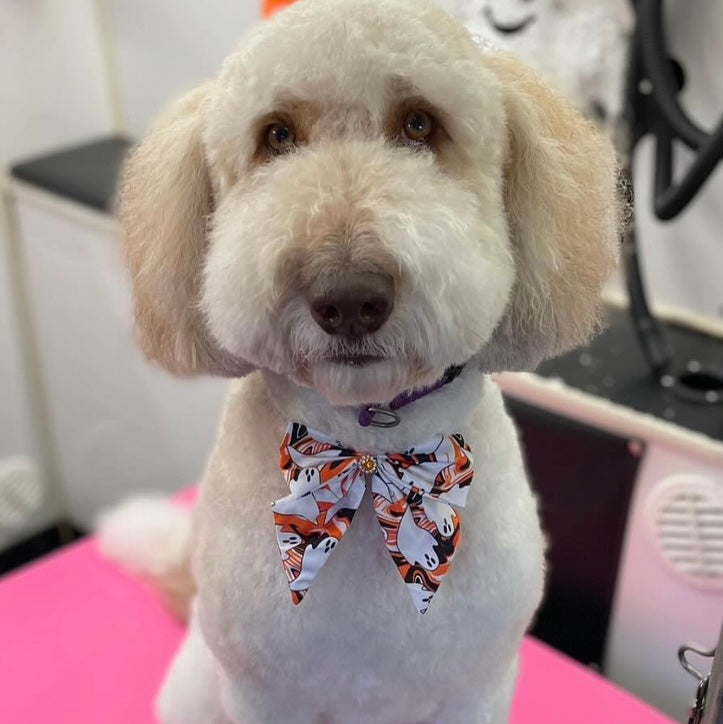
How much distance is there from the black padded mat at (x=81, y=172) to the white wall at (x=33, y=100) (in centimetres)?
5

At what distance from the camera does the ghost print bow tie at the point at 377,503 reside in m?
0.61

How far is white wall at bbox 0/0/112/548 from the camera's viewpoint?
65.0 inches

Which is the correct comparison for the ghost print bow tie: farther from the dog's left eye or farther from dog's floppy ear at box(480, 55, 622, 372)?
the dog's left eye

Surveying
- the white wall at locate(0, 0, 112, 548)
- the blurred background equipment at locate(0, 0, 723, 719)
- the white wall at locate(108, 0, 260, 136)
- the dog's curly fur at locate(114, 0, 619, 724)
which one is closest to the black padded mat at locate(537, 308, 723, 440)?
the blurred background equipment at locate(0, 0, 723, 719)

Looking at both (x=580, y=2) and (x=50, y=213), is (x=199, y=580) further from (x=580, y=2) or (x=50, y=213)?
(x=50, y=213)

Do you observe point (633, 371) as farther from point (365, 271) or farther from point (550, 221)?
point (365, 271)

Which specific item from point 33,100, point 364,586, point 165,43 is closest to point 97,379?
point 33,100

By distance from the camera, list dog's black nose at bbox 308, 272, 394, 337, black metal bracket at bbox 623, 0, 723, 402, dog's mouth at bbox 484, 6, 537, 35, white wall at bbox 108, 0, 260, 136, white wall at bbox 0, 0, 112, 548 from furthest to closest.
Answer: white wall at bbox 0, 0, 112, 548, white wall at bbox 108, 0, 260, 136, dog's mouth at bbox 484, 6, 537, 35, black metal bracket at bbox 623, 0, 723, 402, dog's black nose at bbox 308, 272, 394, 337

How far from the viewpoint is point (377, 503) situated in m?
0.62

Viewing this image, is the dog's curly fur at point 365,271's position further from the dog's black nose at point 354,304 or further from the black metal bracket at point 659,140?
the black metal bracket at point 659,140

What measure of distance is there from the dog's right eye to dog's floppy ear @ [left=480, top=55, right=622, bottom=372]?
0.43 feet

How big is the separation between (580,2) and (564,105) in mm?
605

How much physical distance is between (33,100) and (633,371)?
3.81 ft

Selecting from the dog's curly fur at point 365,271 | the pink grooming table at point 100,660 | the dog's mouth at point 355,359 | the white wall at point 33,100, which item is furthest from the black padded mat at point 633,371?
the white wall at point 33,100
